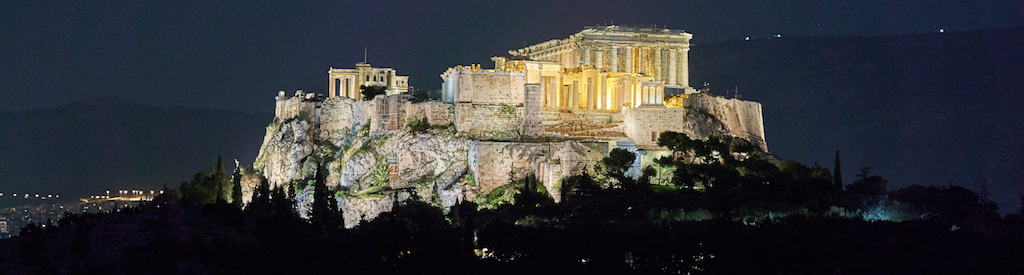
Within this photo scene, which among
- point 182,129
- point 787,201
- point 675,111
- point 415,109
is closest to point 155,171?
point 182,129

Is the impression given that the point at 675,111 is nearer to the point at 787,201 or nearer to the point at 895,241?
the point at 787,201

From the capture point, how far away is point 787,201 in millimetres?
52469

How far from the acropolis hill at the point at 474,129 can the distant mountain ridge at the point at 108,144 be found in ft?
148

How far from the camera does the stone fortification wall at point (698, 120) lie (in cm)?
6556

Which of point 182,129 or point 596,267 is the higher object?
point 182,129

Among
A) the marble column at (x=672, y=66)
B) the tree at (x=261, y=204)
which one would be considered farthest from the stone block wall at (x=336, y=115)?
the marble column at (x=672, y=66)

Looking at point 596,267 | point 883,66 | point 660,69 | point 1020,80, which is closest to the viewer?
point 596,267

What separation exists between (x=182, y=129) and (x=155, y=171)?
48.6 ft

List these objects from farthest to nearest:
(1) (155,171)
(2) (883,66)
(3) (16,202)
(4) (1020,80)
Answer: (2) (883,66)
(4) (1020,80)
(1) (155,171)
(3) (16,202)

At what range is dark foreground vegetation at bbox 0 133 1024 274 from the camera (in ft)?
109

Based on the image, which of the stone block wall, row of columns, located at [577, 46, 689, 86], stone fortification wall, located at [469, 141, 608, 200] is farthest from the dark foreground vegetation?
row of columns, located at [577, 46, 689, 86]

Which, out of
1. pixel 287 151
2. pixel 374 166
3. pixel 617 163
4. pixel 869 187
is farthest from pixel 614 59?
pixel 869 187

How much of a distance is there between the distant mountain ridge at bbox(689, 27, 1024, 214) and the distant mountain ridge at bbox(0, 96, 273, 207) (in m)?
63.2

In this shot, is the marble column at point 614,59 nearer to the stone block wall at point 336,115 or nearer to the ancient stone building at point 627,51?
the ancient stone building at point 627,51
